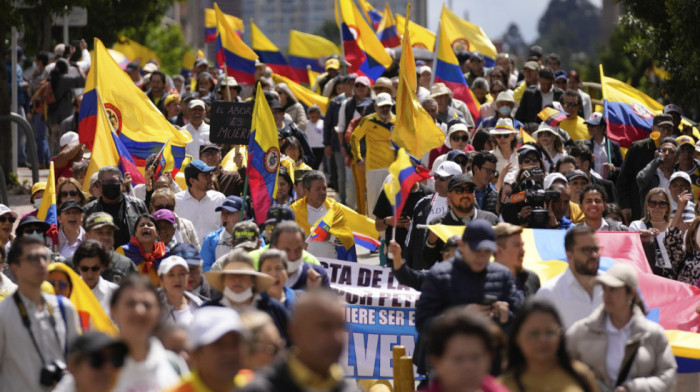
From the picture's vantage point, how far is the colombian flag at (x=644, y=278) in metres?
8.99

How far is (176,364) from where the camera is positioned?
6.25 meters

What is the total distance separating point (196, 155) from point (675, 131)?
18.9 feet

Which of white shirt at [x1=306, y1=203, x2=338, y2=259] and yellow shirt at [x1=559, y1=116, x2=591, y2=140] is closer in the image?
white shirt at [x1=306, y1=203, x2=338, y2=259]

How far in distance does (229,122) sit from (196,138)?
1856mm

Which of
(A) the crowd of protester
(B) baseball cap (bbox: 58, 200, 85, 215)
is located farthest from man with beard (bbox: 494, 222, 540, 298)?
(B) baseball cap (bbox: 58, 200, 85, 215)

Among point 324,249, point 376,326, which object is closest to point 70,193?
point 324,249

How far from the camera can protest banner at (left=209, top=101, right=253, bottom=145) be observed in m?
14.0

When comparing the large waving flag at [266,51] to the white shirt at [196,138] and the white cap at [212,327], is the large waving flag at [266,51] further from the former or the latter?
the white cap at [212,327]

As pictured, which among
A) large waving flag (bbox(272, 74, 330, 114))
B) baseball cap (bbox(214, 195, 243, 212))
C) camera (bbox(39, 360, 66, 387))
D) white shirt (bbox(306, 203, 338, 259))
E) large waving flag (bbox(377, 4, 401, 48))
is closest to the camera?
camera (bbox(39, 360, 66, 387))

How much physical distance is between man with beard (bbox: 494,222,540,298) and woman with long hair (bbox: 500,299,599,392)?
1910 mm

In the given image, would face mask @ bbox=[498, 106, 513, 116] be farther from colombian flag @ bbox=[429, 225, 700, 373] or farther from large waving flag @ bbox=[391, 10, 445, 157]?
colombian flag @ bbox=[429, 225, 700, 373]

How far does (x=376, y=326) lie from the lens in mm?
10227

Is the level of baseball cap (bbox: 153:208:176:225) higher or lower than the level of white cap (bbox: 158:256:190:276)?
lower

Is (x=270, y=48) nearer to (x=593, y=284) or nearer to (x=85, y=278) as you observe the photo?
(x=85, y=278)
